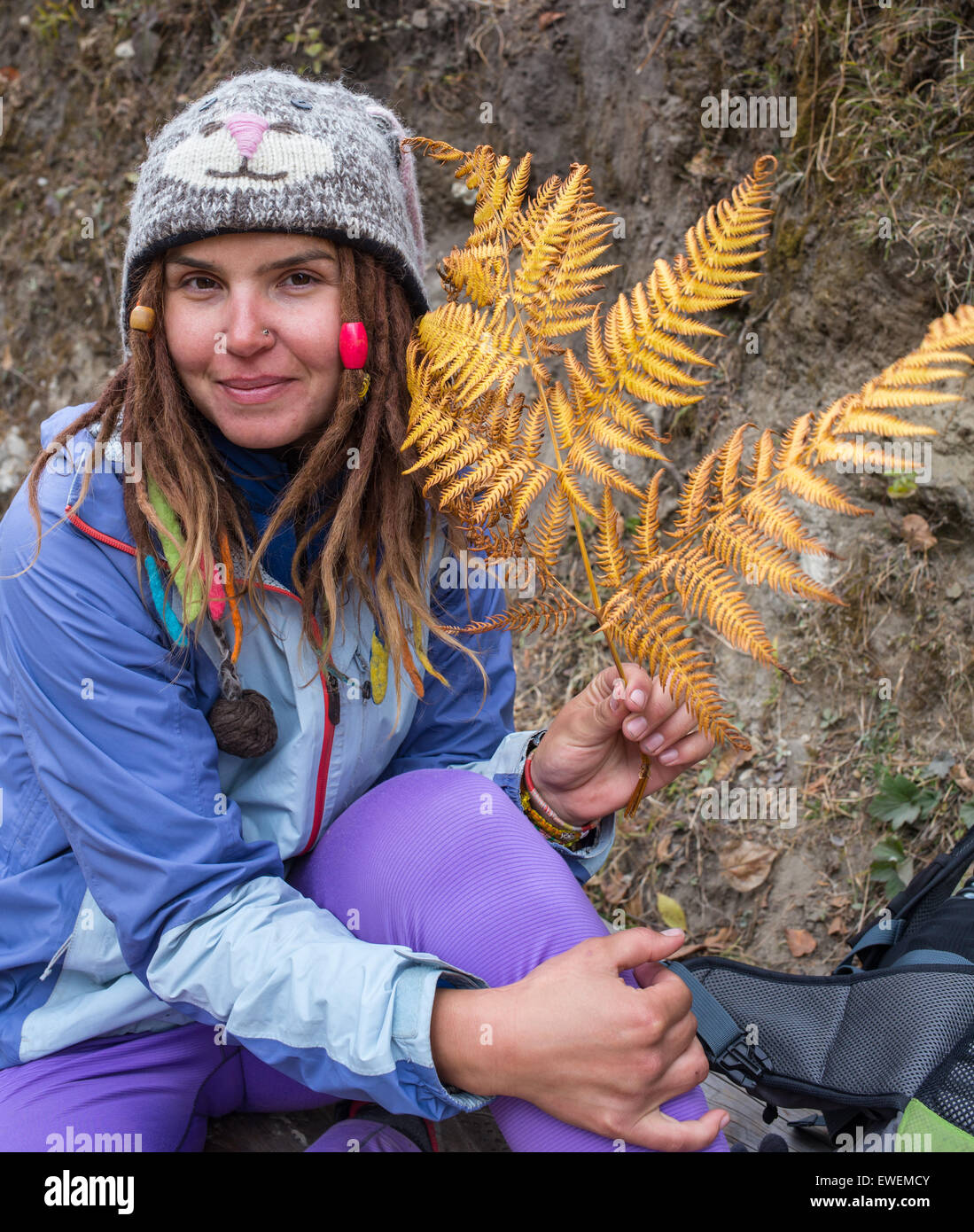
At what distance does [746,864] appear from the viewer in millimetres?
3236

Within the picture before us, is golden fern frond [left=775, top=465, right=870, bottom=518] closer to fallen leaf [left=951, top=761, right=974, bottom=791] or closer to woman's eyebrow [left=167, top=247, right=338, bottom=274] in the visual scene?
woman's eyebrow [left=167, top=247, right=338, bottom=274]

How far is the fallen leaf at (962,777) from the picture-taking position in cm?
282

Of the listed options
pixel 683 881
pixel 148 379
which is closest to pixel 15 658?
pixel 148 379

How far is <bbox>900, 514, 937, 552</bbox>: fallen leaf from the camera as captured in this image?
308 cm

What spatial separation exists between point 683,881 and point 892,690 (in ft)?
3.12

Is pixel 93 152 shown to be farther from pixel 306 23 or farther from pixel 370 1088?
pixel 370 1088

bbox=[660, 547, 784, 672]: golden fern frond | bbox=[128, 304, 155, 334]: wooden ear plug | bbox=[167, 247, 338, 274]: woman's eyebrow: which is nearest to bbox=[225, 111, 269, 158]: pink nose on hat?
bbox=[167, 247, 338, 274]: woman's eyebrow

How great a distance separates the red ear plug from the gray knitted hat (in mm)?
161

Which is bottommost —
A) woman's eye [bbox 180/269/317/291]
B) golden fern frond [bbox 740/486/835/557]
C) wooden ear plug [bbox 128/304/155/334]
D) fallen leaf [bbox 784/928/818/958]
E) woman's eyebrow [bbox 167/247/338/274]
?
fallen leaf [bbox 784/928/818/958]

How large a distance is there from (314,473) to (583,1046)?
1.10 metres

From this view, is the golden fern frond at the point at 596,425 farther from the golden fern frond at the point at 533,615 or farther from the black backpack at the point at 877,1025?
the black backpack at the point at 877,1025

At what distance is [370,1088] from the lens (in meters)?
1.60

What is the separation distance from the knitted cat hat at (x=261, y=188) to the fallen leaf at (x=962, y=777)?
199 cm

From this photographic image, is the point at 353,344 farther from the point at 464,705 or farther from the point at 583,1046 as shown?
the point at 583,1046
